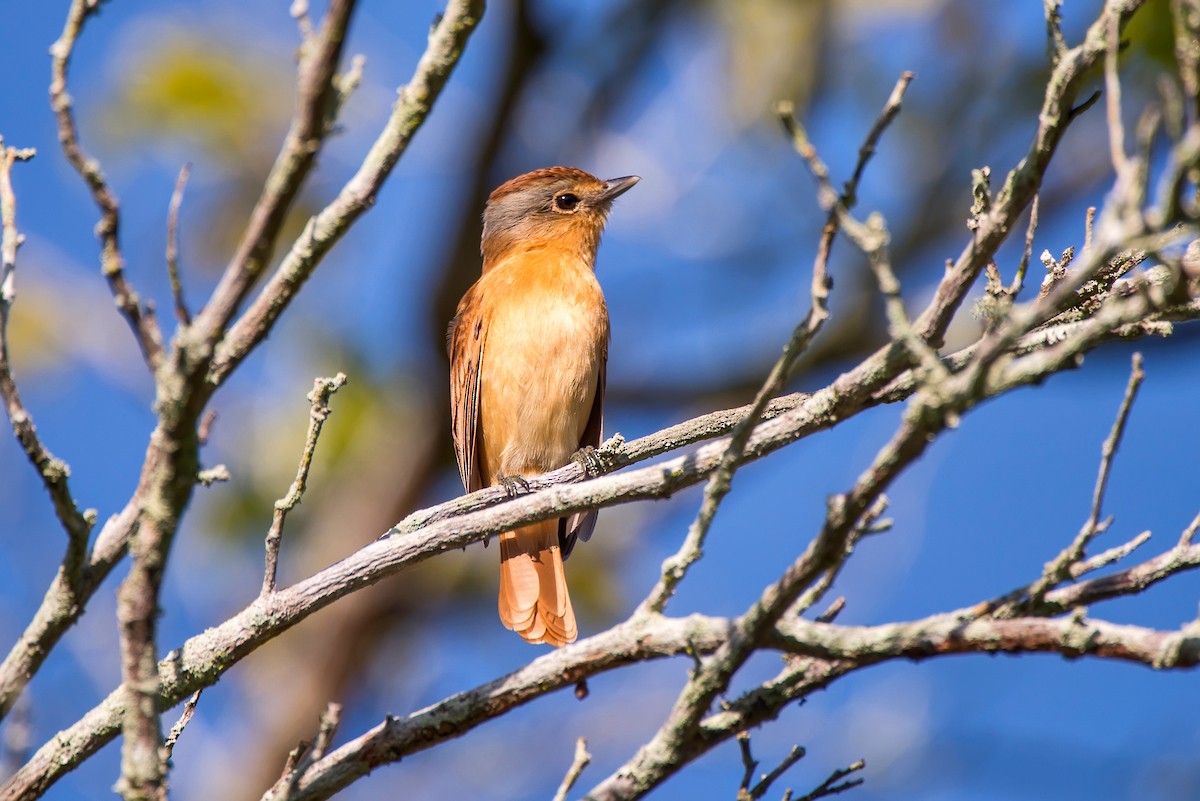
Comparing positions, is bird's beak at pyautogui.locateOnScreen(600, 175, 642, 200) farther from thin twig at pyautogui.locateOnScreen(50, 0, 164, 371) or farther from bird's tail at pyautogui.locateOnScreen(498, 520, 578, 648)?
thin twig at pyautogui.locateOnScreen(50, 0, 164, 371)

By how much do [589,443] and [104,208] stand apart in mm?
4226

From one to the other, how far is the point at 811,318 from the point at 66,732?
1.81 meters

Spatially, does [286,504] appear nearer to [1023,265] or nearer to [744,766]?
[744,766]

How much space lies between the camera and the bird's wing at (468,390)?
19.7 feet

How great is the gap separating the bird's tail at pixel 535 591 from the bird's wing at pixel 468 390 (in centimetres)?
43

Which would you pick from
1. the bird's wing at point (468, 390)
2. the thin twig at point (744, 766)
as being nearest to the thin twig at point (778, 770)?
the thin twig at point (744, 766)

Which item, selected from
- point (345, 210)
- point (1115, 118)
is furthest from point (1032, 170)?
point (345, 210)

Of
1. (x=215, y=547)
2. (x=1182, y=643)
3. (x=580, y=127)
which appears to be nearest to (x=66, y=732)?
(x=1182, y=643)

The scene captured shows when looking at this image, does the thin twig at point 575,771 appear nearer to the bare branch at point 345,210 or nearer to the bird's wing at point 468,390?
the bare branch at point 345,210

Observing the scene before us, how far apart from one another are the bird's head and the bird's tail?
61.4 inches

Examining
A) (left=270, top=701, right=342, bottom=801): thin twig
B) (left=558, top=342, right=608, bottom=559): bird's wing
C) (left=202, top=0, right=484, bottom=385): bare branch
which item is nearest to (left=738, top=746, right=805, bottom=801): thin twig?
(left=270, top=701, right=342, bottom=801): thin twig

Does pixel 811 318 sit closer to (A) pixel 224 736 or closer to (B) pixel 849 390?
(B) pixel 849 390

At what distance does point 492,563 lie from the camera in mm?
10344

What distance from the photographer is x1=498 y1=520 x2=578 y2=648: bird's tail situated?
5.38m
